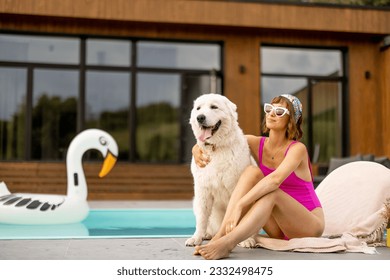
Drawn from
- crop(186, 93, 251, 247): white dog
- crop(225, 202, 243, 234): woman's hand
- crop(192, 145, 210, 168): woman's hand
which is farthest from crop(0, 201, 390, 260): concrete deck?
crop(192, 145, 210, 168): woman's hand

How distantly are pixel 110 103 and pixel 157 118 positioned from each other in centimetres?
102

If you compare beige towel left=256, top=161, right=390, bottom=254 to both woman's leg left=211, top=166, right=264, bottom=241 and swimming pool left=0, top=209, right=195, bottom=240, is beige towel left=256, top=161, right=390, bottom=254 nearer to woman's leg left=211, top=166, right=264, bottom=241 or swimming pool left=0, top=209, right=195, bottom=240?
woman's leg left=211, top=166, right=264, bottom=241

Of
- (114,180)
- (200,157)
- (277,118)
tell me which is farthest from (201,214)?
(114,180)

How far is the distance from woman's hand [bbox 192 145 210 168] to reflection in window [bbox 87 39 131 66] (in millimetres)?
7120

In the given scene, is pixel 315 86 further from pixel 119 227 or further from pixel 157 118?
pixel 119 227

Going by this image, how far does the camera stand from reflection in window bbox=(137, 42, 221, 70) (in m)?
10.6

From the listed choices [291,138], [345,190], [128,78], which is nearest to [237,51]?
[128,78]

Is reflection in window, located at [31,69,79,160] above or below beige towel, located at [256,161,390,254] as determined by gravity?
above

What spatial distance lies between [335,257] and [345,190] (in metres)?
1.31

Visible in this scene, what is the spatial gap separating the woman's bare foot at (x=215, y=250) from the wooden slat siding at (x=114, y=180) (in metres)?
6.69

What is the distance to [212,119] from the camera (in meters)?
3.52

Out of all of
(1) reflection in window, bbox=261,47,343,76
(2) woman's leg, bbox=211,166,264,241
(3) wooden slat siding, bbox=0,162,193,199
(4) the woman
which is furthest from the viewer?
(1) reflection in window, bbox=261,47,343,76

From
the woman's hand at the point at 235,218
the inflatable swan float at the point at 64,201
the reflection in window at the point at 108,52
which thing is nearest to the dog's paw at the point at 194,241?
the woman's hand at the point at 235,218
